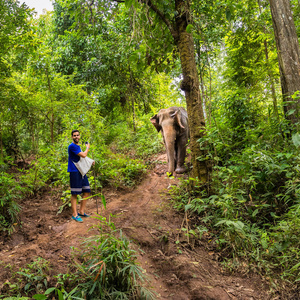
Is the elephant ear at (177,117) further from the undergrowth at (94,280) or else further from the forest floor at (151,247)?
the undergrowth at (94,280)

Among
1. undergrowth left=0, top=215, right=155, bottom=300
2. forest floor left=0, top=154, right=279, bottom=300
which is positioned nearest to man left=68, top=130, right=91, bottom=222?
forest floor left=0, top=154, right=279, bottom=300

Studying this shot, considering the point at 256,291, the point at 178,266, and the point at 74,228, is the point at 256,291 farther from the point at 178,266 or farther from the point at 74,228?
the point at 74,228

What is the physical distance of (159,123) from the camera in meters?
6.58

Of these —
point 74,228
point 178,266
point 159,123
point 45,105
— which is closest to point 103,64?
point 45,105

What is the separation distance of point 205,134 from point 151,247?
7.73ft

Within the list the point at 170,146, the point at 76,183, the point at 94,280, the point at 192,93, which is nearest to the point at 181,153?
the point at 170,146

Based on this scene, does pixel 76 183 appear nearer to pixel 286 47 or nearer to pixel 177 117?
pixel 177 117

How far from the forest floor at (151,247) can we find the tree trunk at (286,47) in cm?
324

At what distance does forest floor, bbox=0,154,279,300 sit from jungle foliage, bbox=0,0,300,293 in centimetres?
23

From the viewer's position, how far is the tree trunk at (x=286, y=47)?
4.54m

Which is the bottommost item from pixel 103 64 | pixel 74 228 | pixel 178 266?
pixel 178 266

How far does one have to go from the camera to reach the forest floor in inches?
102

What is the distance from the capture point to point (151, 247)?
3408 millimetres

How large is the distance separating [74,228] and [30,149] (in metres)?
7.95
